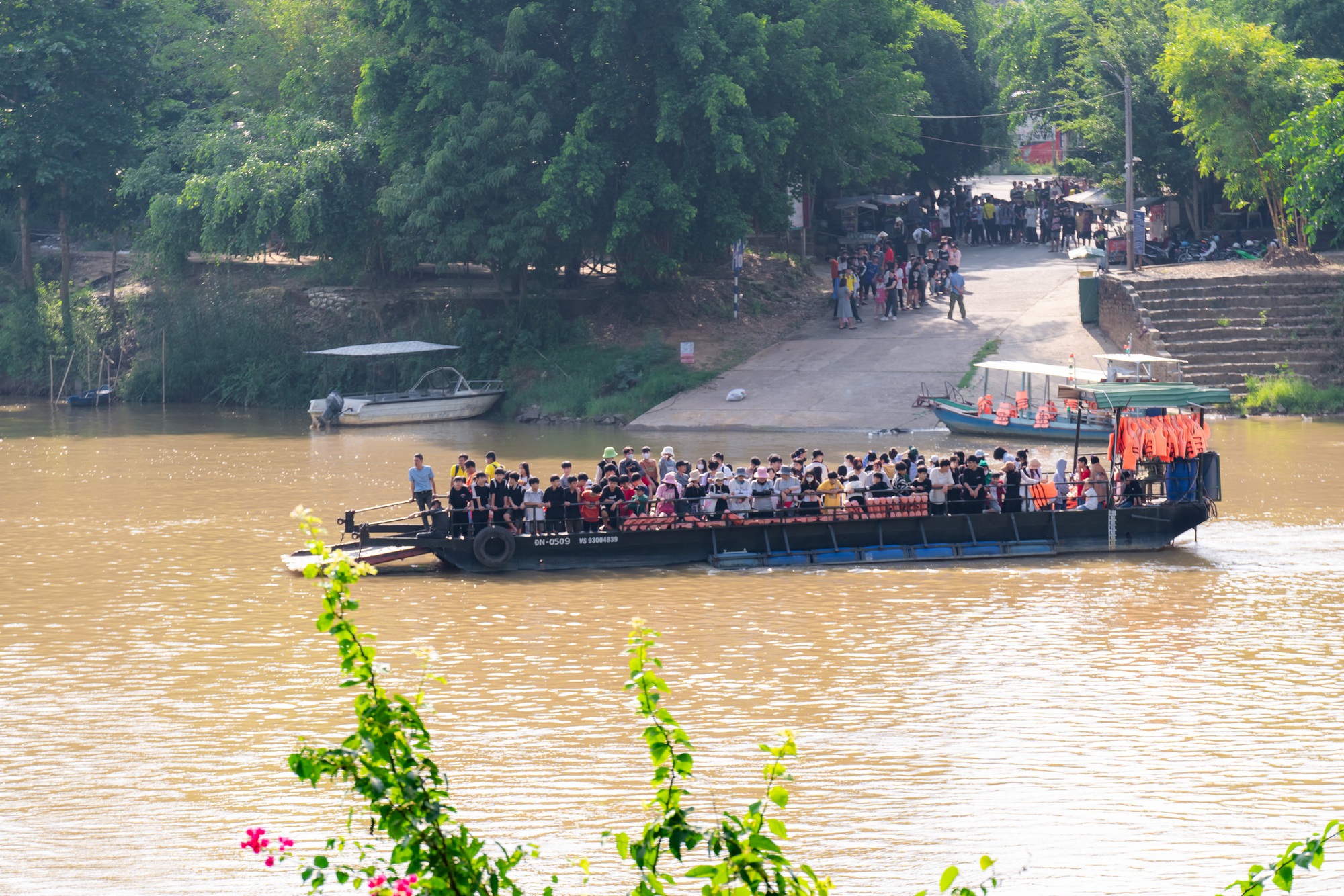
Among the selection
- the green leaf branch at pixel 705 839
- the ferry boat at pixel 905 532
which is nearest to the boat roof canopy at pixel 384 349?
the ferry boat at pixel 905 532

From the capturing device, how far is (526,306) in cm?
3856

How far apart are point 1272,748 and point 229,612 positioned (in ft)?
37.5

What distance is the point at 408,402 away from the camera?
36062mm

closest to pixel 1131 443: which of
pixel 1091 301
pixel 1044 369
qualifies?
pixel 1044 369

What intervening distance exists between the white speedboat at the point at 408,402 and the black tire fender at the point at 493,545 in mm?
17149

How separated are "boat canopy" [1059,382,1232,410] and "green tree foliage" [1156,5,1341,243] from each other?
60.3 ft

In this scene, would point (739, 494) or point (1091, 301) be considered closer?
point (739, 494)

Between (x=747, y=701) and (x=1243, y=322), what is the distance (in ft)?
78.7

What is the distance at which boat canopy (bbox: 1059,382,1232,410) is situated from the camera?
20047 mm

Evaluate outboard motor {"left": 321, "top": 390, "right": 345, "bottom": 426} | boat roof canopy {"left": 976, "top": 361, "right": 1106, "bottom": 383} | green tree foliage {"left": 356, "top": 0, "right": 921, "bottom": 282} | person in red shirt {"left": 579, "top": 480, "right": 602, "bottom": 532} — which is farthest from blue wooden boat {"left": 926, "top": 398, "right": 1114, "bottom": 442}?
outboard motor {"left": 321, "top": 390, "right": 345, "bottom": 426}

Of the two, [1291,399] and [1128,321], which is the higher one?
[1128,321]

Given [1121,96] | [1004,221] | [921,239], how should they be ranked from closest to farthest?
[1121,96] < [921,239] < [1004,221]

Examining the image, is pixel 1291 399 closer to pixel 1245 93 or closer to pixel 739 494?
pixel 1245 93

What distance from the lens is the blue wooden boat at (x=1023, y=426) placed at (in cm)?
2933
